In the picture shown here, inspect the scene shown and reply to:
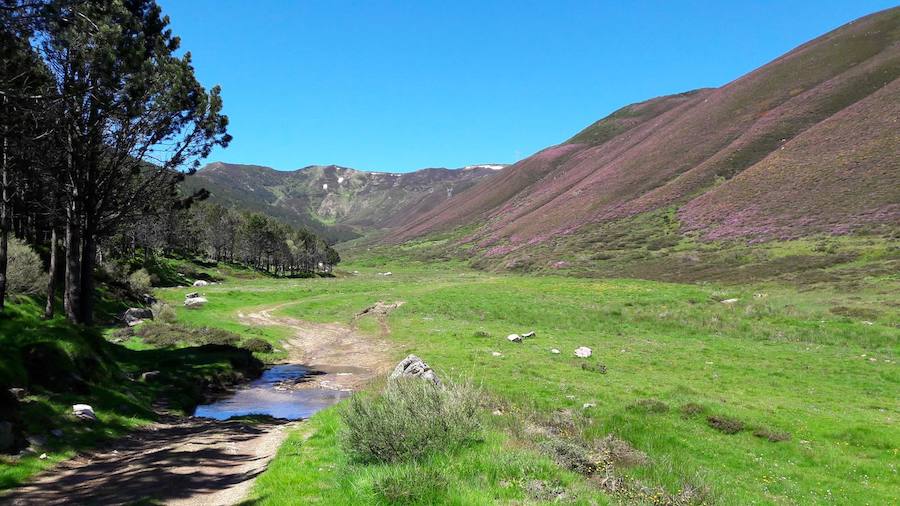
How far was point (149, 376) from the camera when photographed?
23.5 m

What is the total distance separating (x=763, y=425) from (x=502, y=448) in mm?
12960

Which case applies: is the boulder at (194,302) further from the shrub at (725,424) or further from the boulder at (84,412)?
the shrub at (725,424)

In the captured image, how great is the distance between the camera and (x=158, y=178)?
30.9 meters

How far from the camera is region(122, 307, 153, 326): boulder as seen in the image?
39.6m

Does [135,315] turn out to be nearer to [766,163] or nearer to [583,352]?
[583,352]

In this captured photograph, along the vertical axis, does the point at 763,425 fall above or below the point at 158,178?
below

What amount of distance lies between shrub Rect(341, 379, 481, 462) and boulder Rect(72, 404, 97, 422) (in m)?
9.96

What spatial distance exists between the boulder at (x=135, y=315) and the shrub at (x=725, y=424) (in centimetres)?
4157

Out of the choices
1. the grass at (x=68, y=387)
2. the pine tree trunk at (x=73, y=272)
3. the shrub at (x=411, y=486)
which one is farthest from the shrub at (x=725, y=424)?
the pine tree trunk at (x=73, y=272)

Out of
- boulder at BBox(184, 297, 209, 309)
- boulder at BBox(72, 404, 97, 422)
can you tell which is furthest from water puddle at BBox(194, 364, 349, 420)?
boulder at BBox(184, 297, 209, 309)

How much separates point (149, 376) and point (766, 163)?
298 feet

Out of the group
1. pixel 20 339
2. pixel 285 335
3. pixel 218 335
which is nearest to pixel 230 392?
pixel 20 339

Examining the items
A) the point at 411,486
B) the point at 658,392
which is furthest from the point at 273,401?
the point at 658,392

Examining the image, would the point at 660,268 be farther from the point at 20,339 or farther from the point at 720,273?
the point at 20,339
